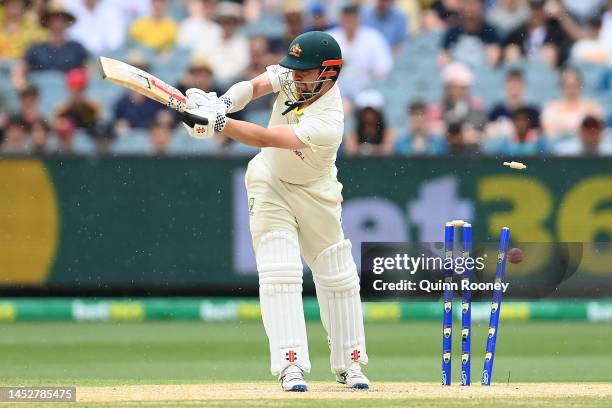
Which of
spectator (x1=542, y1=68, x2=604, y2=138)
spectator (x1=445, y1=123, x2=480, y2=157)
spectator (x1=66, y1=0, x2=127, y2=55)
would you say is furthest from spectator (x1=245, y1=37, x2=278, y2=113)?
spectator (x1=542, y1=68, x2=604, y2=138)

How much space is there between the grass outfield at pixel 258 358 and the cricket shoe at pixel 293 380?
0.28ft

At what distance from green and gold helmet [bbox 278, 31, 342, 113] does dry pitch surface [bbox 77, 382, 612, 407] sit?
51.7 inches

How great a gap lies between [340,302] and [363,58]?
5959 mm

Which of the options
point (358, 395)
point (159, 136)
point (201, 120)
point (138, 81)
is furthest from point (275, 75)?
point (159, 136)

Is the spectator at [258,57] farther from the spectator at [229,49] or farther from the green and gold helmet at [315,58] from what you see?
the green and gold helmet at [315,58]

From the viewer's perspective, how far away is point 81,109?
1191 cm

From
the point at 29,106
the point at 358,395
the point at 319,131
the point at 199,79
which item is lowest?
the point at 358,395

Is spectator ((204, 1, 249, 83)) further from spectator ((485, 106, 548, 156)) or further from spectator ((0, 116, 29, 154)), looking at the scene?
spectator ((485, 106, 548, 156))

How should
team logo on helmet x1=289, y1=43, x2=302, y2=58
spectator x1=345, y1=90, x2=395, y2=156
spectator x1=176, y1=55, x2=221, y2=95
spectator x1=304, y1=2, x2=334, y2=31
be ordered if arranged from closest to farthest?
team logo on helmet x1=289, y1=43, x2=302, y2=58
spectator x1=345, y1=90, x2=395, y2=156
spectator x1=176, y1=55, x2=221, y2=95
spectator x1=304, y1=2, x2=334, y2=31

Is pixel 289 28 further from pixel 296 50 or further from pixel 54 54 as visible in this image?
pixel 296 50

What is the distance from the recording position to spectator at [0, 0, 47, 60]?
12.5 meters

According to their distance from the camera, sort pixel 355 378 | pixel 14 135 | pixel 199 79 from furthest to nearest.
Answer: pixel 199 79 → pixel 14 135 → pixel 355 378

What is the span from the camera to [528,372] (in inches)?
321

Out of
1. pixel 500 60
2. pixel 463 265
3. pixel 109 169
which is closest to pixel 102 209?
pixel 109 169
